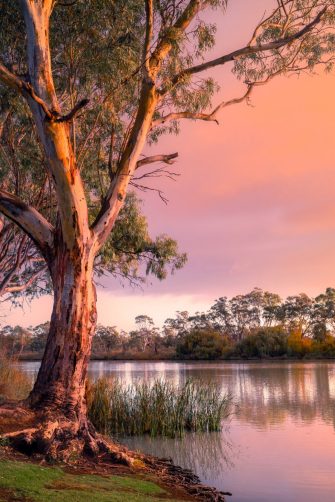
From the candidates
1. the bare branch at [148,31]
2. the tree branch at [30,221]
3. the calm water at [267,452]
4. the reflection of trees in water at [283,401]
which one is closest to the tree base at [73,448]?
the calm water at [267,452]

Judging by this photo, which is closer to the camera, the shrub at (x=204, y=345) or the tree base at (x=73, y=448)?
the tree base at (x=73, y=448)

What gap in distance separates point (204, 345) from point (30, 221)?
41.1 metres

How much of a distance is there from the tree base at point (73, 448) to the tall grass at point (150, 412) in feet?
10.1

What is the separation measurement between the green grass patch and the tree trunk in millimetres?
1150

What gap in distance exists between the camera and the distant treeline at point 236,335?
144 ft

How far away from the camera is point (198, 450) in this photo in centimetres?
860

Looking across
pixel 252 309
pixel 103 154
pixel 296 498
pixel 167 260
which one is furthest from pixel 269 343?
pixel 296 498

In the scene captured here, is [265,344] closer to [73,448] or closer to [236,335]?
[236,335]

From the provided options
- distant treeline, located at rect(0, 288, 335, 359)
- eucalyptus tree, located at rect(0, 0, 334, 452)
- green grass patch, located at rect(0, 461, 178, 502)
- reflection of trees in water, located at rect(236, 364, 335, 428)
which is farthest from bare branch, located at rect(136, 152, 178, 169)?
distant treeline, located at rect(0, 288, 335, 359)

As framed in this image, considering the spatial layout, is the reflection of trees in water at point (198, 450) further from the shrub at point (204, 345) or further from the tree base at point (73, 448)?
the shrub at point (204, 345)

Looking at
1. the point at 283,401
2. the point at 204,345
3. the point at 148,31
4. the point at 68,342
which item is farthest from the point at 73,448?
the point at 204,345

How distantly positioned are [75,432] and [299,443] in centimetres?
441

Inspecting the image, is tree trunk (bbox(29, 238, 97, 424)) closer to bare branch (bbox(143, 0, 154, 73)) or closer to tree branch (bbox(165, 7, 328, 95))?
bare branch (bbox(143, 0, 154, 73))

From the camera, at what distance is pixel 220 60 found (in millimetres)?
8562
